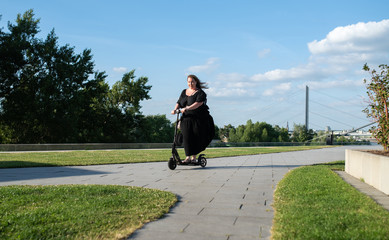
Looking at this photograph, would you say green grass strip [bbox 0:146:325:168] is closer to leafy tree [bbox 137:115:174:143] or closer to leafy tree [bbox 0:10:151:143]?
leafy tree [bbox 0:10:151:143]

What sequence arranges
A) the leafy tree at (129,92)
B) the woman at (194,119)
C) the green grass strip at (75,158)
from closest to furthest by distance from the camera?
the woman at (194,119)
the green grass strip at (75,158)
the leafy tree at (129,92)

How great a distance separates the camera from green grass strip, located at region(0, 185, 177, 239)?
3.10 m

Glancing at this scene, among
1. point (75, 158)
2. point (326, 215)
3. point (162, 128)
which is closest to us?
point (326, 215)

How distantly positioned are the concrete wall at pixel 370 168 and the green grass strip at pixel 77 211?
11.0 feet

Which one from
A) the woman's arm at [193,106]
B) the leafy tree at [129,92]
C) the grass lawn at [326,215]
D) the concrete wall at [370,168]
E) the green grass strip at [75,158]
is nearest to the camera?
the grass lawn at [326,215]

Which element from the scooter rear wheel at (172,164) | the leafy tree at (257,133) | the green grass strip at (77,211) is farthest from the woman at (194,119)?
the leafy tree at (257,133)

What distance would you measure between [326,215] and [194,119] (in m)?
5.13

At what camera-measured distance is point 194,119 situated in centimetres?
847

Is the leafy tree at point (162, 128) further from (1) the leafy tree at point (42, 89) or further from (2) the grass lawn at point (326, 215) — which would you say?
Answer: (2) the grass lawn at point (326, 215)

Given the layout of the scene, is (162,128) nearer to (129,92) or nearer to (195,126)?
(129,92)

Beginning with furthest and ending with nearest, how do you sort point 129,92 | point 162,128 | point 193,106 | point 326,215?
point 162,128, point 129,92, point 193,106, point 326,215

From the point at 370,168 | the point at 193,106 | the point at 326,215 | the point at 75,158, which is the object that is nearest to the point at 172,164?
the point at 193,106

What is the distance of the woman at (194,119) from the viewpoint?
841 cm

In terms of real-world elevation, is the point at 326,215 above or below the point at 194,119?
below
